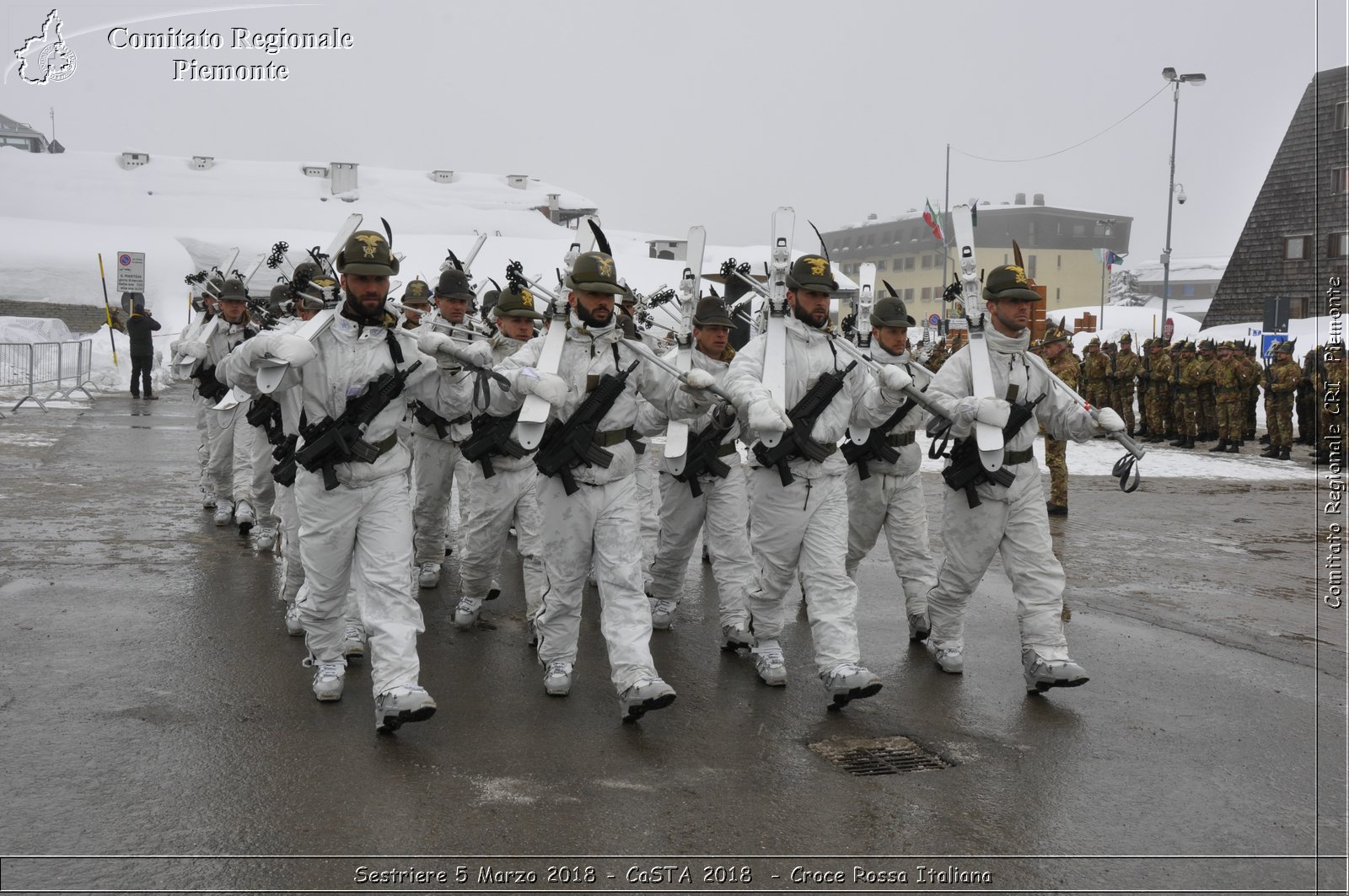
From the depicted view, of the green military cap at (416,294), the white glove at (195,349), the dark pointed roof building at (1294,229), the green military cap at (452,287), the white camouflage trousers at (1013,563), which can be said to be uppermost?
the dark pointed roof building at (1294,229)

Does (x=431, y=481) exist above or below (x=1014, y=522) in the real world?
above

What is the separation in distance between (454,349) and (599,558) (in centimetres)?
129

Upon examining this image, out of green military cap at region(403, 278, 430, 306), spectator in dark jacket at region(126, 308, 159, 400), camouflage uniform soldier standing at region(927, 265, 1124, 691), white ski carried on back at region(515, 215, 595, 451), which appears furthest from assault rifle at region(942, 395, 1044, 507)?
spectator in dark jacket at region(126, 308, 159, 400)

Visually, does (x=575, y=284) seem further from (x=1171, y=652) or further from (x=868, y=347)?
(x=1171, y=652)

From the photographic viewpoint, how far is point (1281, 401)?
18.4 metres

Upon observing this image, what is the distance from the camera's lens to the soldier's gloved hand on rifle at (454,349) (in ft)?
17.1

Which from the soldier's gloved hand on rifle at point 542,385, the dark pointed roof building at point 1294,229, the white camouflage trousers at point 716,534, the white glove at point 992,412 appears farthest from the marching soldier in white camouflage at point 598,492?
the dark pointed roof building at point 1294,229

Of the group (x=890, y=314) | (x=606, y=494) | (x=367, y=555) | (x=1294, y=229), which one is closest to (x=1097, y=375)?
(x=890, y=314)

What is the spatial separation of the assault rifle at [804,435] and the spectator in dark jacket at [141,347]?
69.2 ft

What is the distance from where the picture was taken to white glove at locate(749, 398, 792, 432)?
198 inches

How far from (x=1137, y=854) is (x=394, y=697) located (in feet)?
10.4

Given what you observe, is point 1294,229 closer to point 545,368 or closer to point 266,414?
point 266,414

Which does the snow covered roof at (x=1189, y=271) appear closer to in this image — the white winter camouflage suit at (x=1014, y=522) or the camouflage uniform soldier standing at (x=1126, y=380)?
the camouflage uniform soldier standing at (x=1126, y=380)

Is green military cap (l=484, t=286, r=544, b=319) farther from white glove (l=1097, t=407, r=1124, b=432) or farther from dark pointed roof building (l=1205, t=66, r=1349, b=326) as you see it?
dark pointed roof building (l=1205, t=66, r=1349, b=326)
